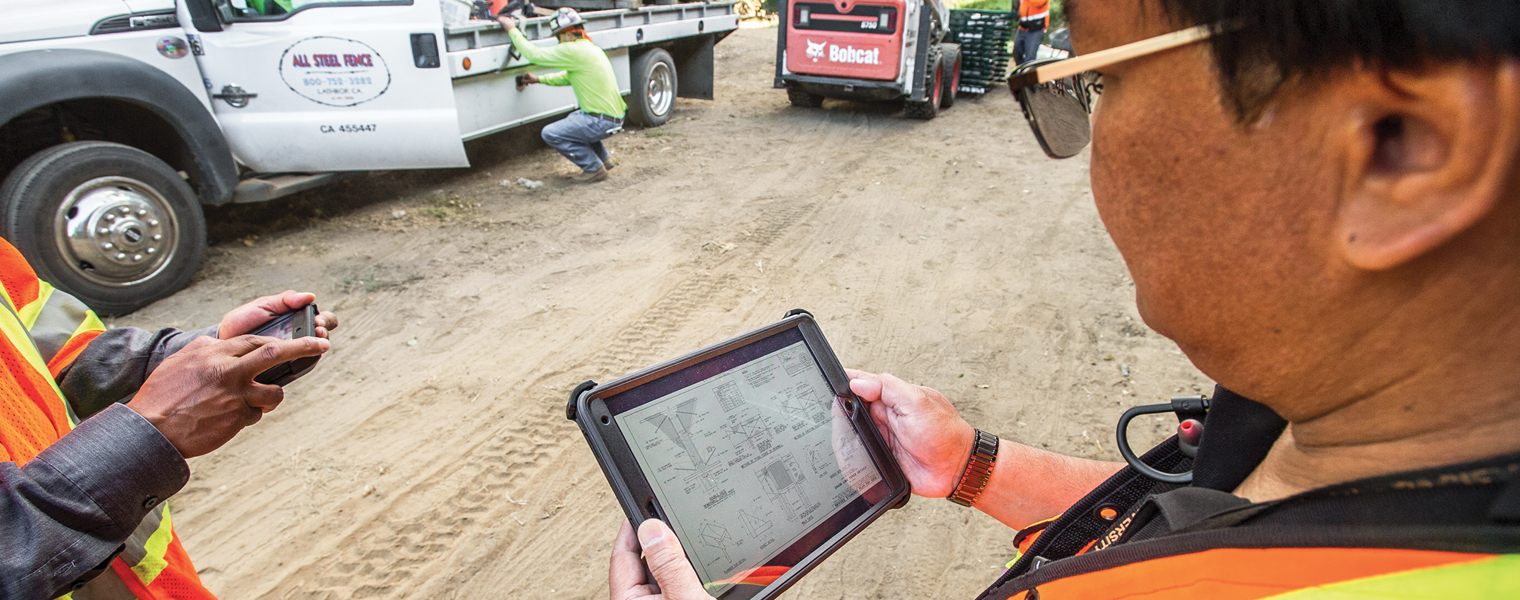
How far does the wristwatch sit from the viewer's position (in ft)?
5.10

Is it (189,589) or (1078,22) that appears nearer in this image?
(1078,22)

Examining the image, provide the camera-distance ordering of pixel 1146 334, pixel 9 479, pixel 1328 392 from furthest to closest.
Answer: pixel 1146 334 → pixel 9 479 → pixel 1328 392

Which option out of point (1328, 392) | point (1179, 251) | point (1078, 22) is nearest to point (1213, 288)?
point (1179, 251)

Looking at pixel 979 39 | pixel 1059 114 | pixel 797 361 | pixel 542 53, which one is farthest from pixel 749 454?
pixel 979 39

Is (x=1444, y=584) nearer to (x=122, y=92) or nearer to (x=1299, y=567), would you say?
(x=1299, y=567)

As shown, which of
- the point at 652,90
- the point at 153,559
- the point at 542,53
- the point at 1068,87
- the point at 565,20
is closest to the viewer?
the point at 1068,87

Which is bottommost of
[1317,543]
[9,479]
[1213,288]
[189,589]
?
[189,589]

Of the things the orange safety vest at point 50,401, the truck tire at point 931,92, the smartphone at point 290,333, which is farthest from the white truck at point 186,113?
the truck tire at point 931,92

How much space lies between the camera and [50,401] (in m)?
1.46

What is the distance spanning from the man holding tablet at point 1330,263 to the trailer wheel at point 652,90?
8.46 metres

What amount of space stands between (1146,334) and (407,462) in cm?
404

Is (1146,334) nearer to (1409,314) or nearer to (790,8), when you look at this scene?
(1409,314)

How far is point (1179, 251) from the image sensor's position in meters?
0.77

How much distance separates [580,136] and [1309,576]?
689cm
